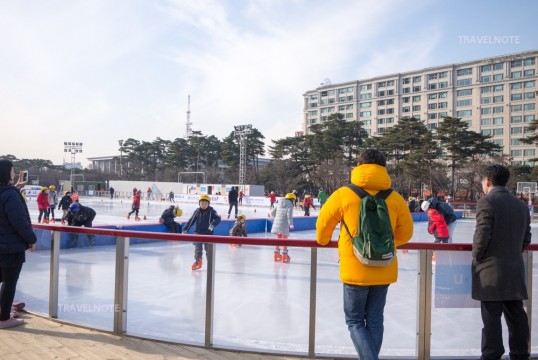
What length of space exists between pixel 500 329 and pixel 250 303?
5.56 feet

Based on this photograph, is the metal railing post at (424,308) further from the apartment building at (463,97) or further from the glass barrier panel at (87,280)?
the apartment building at (463,97)

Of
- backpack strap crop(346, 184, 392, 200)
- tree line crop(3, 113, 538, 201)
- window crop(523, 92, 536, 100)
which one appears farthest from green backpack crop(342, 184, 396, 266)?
window crop(523, 92, 536, 100)

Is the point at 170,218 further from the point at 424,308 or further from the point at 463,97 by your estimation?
the point at 463,97

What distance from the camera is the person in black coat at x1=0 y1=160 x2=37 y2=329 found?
347cm

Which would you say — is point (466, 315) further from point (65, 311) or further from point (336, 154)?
point (336, 154)

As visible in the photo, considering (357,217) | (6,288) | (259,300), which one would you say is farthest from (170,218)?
(357,217)

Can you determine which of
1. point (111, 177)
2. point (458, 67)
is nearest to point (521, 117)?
point (458, 67)

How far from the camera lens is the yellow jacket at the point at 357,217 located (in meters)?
2.39

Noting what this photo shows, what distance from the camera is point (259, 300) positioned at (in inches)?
137

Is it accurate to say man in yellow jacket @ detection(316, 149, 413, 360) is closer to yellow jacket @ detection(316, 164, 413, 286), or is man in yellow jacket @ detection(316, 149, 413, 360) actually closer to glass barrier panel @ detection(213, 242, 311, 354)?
yellow jacket @ detection(316, 164, 413, 286)

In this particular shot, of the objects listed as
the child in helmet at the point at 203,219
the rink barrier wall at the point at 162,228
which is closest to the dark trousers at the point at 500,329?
the rink barrier wall at the point at 162,228

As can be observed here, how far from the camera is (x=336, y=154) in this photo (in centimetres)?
4878

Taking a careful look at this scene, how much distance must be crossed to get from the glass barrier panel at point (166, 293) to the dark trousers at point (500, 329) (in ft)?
6.47

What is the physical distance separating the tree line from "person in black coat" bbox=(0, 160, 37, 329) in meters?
21.0
